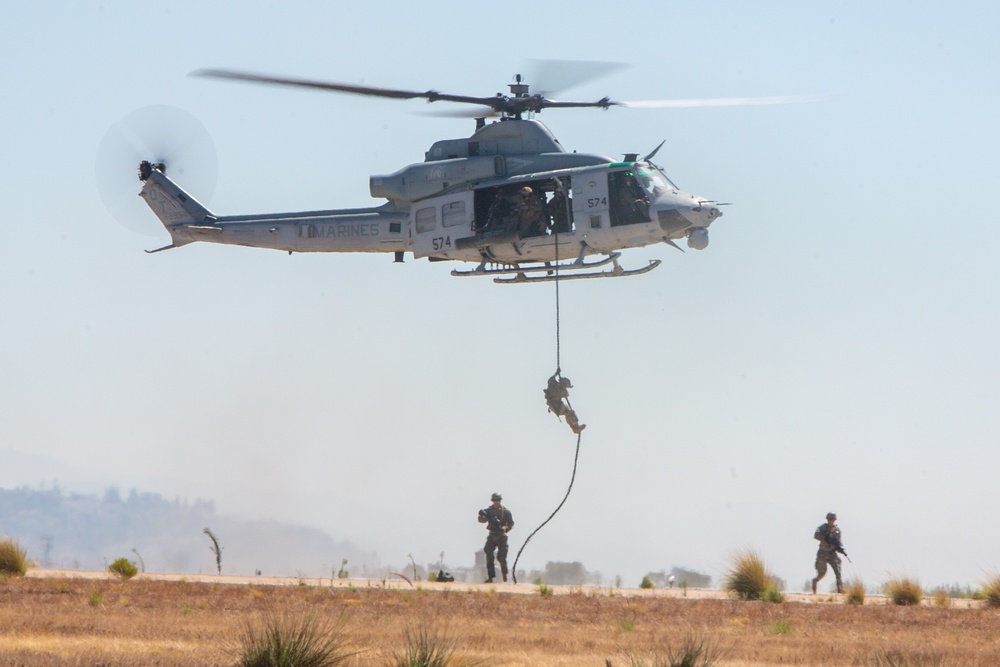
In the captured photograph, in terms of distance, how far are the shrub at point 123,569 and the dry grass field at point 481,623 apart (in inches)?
9.7

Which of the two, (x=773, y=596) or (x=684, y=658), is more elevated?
(x=773, y=596)

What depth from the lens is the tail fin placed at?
105ft

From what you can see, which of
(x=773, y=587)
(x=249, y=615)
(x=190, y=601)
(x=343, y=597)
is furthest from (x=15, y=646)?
(x=773, y=587)

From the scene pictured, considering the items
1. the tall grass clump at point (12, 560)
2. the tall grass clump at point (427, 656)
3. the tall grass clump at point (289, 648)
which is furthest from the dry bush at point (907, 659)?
the tall grass clump at point (12, 560)

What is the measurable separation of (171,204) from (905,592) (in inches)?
723

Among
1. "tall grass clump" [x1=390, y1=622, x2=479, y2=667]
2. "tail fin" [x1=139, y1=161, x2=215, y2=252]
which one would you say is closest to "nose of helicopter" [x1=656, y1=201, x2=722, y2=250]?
"tail fin" [x1=139, y1=161, x2=215, y2=252]

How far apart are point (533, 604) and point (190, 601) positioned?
204 inches

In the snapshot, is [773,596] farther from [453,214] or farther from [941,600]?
[453,214]

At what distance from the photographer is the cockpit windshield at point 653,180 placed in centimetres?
2680

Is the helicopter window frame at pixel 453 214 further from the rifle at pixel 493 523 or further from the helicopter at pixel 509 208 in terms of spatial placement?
the rifle at pixel 493 523

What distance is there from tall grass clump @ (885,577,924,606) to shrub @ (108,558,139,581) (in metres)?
13.2

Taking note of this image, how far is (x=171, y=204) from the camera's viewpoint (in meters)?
32.4

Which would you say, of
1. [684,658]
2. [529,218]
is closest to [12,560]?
[529,218]

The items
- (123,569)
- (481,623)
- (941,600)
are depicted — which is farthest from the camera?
(123,569)
